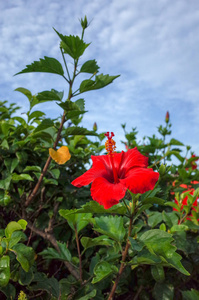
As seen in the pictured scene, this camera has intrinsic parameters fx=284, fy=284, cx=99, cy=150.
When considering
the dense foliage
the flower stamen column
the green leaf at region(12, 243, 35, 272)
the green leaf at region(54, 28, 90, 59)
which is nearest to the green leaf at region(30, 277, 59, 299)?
the dense foliage

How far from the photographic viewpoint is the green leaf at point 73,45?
1.36 meters

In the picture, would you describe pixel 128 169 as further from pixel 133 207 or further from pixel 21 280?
pixel 21 280

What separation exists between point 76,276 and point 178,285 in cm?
61

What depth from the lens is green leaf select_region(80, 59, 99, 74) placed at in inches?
56.2

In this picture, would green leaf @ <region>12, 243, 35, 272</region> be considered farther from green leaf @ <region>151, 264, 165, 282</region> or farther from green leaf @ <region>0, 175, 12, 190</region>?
green leaf @ <region>151, 264, 165, 282</region>

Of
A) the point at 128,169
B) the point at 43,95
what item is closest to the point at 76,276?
the point at 128,169

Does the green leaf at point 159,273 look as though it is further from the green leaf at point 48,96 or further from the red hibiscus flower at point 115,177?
the green leaf at point 48,96

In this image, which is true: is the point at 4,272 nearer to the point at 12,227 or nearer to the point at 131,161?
the point at 12,227

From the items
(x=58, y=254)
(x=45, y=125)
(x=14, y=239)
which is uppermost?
(x=45, y=125)

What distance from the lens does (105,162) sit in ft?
3.94

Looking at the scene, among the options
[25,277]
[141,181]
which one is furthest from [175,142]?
[25,277]

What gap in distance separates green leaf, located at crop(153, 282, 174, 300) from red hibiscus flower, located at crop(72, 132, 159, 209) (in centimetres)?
68

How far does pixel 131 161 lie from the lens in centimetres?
113

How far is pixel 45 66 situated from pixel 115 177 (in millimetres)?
672
